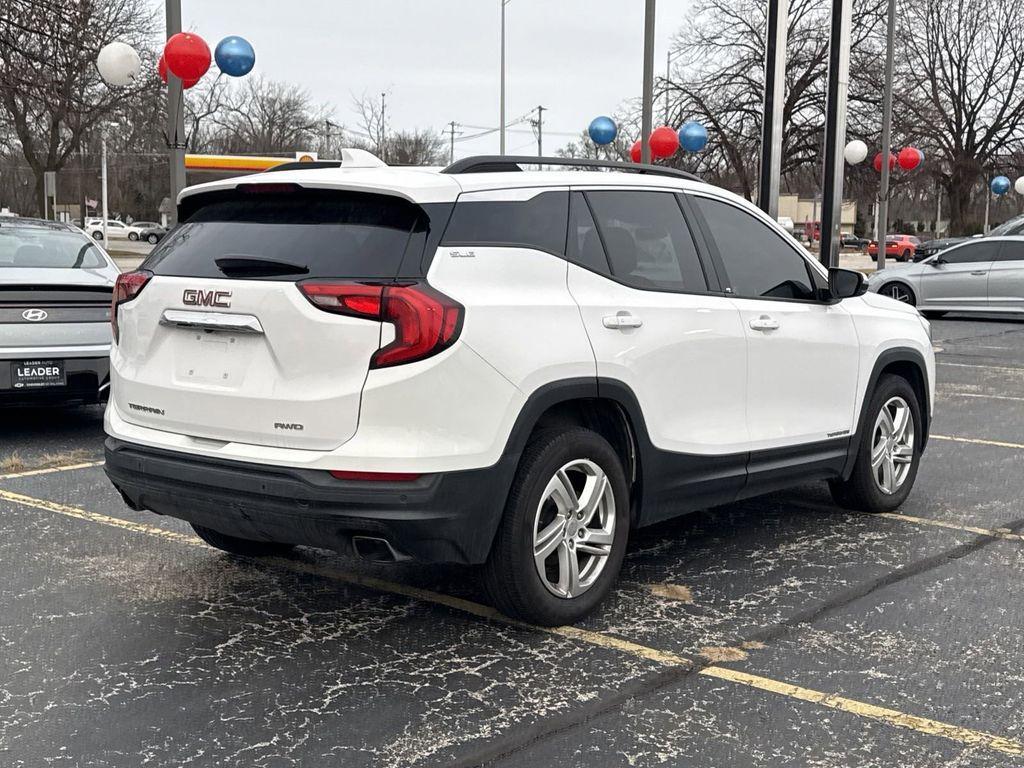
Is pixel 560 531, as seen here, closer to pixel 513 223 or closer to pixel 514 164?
pixel 513 223

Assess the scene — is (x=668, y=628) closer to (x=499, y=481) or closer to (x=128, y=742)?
(x=499, y=481)

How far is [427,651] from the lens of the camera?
4.20m

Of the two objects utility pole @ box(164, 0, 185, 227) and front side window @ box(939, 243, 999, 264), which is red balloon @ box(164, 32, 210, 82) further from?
front side window @ box(939, 243, 999, 264)

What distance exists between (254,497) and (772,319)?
8.34 ft

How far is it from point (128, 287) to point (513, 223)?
154 cm

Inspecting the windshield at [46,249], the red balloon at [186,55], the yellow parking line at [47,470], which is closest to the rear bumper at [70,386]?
the yellow parking line at [47,470]

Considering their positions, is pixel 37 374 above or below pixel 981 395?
above

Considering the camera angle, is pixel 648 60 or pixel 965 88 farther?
pixel 965 88

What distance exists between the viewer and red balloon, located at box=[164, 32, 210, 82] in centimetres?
1171

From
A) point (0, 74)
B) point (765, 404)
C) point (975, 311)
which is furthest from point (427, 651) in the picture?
point (0, 74)

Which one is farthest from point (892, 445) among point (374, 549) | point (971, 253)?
point (971, 253)

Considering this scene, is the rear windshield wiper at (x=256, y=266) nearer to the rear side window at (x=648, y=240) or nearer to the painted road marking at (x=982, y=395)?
the rear side window at (x=648, y=240)

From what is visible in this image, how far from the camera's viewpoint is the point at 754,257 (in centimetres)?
550

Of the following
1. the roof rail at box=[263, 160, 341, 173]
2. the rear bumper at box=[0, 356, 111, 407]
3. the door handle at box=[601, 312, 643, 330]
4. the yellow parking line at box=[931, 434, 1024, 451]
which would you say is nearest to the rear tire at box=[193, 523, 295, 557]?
the roof rail at box=[263, 160, 341, 173]
